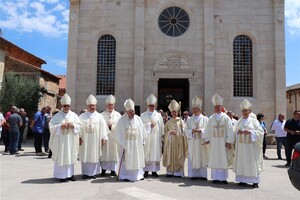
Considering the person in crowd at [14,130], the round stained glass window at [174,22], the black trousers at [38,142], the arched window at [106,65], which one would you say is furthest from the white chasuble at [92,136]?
the round stained glass window at [174,22]

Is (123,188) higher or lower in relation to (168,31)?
lower

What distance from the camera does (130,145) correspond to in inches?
324

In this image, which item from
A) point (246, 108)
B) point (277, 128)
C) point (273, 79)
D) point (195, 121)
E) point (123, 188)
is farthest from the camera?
point (273, 79)

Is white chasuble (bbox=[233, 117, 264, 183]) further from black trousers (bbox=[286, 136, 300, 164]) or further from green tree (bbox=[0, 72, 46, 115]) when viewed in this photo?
green tree (bbox=[0, 72, 46, 115])

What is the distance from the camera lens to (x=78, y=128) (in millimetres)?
8281

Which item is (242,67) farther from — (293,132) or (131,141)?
(131,141)

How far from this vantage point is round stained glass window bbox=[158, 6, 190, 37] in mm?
18719

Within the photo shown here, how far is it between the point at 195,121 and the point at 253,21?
12165 millimetres

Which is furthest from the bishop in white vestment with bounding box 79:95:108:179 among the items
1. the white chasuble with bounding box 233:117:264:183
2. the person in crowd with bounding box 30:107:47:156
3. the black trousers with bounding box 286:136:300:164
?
the black trousers with bounding box 286:136:300:164

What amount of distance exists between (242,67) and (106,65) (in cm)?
814

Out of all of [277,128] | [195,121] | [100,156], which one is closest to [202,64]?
[277,128]

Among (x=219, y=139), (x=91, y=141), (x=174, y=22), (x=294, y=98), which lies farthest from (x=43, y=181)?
(x=294, y=98)

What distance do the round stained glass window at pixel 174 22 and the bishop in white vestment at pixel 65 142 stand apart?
11613mm

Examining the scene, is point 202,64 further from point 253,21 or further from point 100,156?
point 100,156
